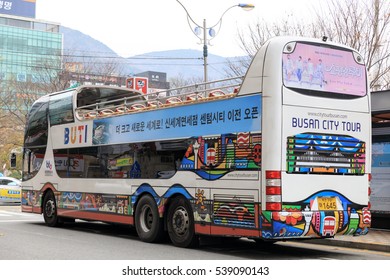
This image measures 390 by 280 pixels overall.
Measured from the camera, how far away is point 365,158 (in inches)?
429

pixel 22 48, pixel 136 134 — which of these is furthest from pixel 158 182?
pixel 22 48

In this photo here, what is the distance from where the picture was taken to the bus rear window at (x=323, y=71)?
10.1m

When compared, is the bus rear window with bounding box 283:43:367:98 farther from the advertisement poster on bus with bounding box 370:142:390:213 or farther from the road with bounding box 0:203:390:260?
the advertisement poster on bus with bounding box 370:142:390:213

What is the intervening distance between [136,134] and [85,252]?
11.3ft

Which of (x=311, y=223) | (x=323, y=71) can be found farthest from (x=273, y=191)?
(x=323, y=71)

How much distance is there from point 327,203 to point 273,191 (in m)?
1.23

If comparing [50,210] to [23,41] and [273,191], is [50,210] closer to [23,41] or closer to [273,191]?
[273,191]

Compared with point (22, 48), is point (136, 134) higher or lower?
lower

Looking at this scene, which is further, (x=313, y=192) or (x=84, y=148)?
(x=84, y=148)

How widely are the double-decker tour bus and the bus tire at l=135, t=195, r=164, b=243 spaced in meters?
0.02

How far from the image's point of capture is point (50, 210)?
17.0 meters

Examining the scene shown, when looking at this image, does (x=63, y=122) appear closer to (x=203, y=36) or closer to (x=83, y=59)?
(x=203, y=36)

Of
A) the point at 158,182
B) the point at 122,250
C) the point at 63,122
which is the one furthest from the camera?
the point at 63,122

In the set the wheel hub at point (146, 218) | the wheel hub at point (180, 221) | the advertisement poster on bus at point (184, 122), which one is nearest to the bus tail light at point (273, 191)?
the advertisement poster on bus at point (184, 122)
